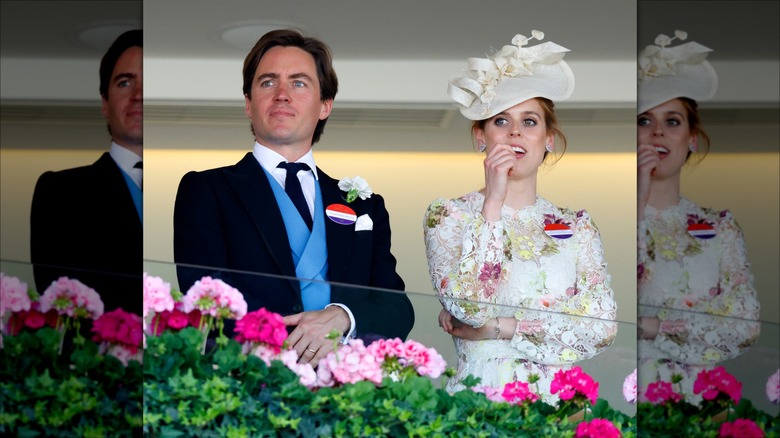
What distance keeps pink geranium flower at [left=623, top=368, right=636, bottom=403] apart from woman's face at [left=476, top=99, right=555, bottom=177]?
984 millimetres

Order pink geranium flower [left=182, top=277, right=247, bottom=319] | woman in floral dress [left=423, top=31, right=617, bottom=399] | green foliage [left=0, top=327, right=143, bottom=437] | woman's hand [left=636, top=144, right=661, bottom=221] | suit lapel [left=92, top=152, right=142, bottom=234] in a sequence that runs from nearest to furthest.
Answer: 1. green foliage [left=0, top=327, right=143, bottom=437]
2. suit lapel [left=92, top=152, right=142, bottom=234]
3. pink geranium flower [left=182, top=277, right=247, bottom=319]
4. woman in floral dress [left=423, top=31, right=617, bottom=399]
5. woman's hand [left=636, top=144, right=661, bottom=221]

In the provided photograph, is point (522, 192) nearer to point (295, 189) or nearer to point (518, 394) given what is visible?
point (518, 394)

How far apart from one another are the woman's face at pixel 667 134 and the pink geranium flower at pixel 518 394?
109 centimetres

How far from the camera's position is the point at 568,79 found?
17.8 feet

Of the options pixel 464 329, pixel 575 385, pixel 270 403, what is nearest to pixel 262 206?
pixel 270 403

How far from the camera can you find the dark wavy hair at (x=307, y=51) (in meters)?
5.34

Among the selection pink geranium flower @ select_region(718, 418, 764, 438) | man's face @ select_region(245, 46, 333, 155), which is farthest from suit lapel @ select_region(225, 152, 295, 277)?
pink geranium flower @ select_region(718, 418, 764, 438)

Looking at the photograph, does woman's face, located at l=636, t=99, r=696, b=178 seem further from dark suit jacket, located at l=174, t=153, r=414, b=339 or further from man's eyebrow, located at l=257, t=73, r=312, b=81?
man's eyebrow, located at l=257, t=73, r=312, b=81

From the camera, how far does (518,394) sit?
521 centimetres

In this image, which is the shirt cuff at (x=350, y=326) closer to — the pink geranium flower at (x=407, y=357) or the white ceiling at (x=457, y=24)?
the pink geranium flower at (x=407, y=357)

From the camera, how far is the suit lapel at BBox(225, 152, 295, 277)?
523cm

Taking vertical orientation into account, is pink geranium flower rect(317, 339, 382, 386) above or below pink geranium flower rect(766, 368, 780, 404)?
above

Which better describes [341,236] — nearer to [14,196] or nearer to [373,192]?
[373,192]

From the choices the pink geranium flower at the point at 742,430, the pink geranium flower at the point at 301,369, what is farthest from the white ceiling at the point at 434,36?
the pink geranium flower at the point at 742,430
